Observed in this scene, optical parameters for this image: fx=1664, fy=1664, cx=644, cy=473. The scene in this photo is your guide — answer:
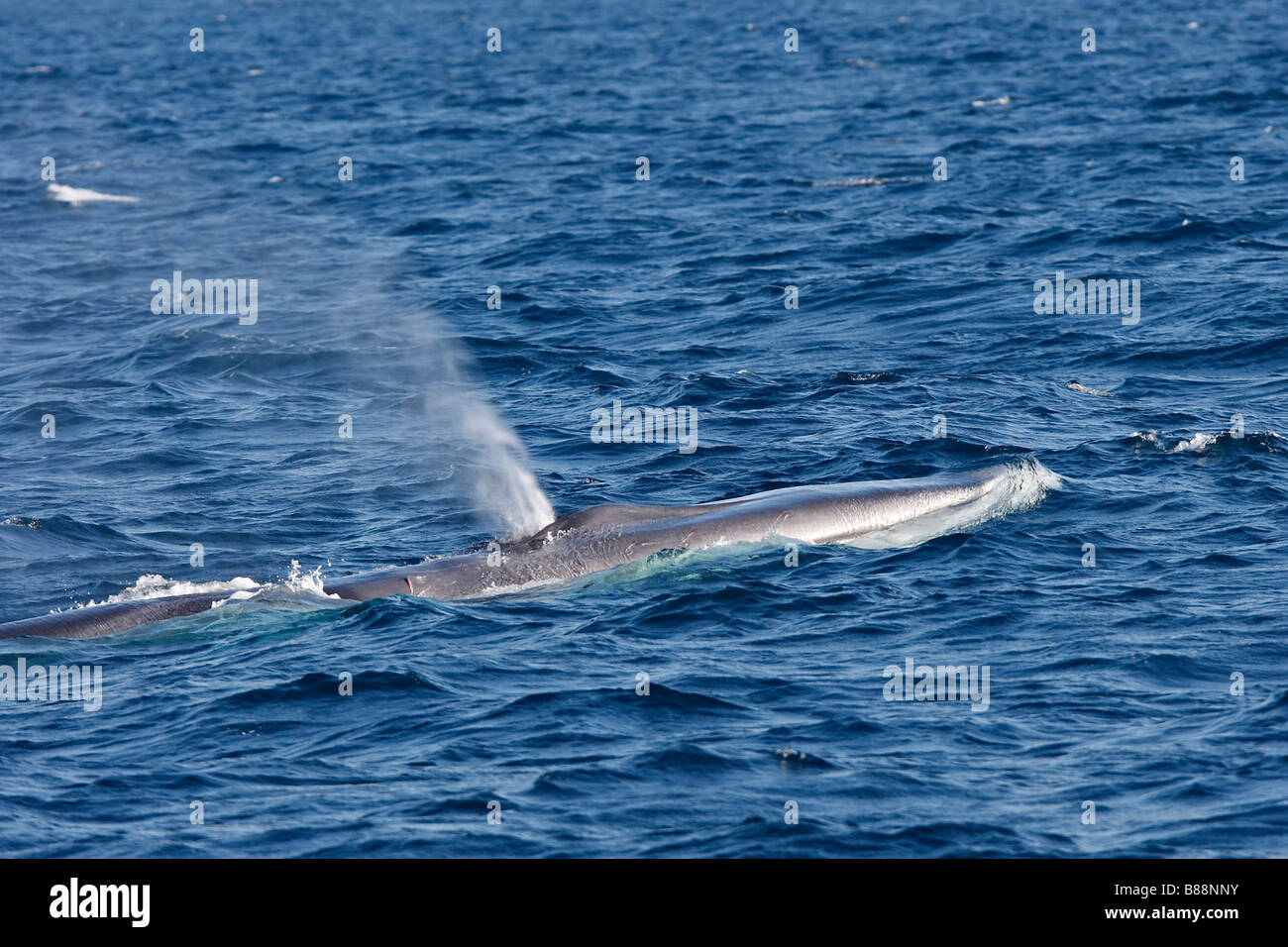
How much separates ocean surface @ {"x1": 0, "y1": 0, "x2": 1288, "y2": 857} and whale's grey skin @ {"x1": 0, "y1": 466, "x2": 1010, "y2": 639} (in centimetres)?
39

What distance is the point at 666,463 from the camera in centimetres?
2475

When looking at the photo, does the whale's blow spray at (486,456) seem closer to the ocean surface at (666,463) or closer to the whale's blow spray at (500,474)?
the whale's blow spray at (500,474)

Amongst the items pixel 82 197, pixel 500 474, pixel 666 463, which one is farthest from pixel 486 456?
pixel 82 197

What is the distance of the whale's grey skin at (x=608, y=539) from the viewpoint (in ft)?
61.0

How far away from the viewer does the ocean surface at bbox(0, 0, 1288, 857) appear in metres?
14.3

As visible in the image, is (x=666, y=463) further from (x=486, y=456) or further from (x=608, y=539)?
(x=608, y=539)

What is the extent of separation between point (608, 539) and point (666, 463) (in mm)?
4887

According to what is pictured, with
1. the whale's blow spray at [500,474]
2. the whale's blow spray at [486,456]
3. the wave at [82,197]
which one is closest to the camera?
the whale's blow spray at [500,474]

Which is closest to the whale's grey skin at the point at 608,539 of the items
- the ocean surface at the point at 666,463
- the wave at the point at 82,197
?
the ocean surface at the point at 666,463

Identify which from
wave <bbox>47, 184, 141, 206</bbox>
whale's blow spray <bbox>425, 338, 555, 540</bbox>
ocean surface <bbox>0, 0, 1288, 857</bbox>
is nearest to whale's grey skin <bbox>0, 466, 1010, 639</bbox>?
ocean surface <bbox>0, 0, 1288, 857</bbox>

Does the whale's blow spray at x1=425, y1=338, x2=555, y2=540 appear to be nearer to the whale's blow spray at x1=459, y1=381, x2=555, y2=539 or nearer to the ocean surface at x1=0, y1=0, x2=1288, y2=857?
the whale's blow spray at x1=459, y1=381, x2=555, y2=539

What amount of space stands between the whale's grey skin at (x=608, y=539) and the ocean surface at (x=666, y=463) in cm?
39

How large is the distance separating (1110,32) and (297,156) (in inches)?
1603

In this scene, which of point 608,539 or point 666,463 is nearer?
point 608,539
